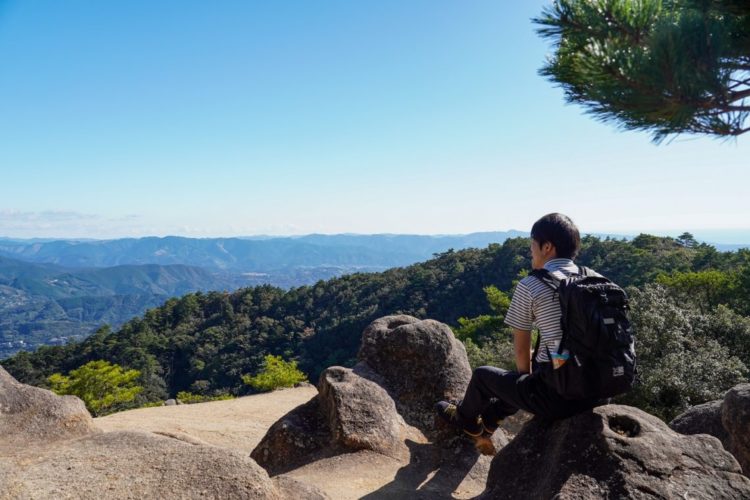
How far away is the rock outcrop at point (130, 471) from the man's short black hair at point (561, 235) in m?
3.32

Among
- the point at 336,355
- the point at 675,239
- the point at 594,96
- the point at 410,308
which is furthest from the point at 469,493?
the point at 675,239

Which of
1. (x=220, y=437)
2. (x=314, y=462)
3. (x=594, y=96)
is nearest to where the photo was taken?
(x=594, y=96)

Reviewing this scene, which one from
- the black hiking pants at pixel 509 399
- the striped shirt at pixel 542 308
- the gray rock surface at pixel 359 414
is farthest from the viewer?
the gray rock surface at pixel 359 414

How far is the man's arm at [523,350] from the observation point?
4156 millimetres

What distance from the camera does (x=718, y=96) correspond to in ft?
16.6

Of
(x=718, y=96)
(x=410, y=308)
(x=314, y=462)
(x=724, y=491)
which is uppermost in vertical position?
(x=718, y=96)

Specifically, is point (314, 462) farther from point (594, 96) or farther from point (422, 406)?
point (594, 96)

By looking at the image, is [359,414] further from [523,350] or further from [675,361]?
[675,361]

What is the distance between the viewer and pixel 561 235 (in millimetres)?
4051

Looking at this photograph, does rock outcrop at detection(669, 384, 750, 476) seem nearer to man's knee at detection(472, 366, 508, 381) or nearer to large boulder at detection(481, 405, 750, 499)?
large boulder at detection(481, 405, 750, 499)

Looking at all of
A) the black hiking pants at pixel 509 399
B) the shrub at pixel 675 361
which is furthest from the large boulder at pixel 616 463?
the shrub at pixel 675 361

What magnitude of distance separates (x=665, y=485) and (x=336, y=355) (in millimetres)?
52294

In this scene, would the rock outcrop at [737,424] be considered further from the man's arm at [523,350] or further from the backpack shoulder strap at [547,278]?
the backpack shoulder strap at [547,278]

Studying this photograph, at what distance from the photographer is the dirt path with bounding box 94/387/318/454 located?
1263cm
